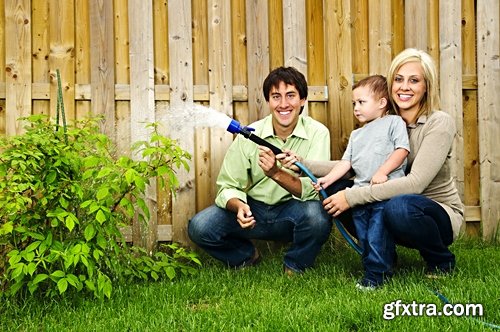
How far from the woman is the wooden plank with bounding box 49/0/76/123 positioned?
64.0 inches

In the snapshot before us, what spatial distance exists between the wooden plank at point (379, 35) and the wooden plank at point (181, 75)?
4.22 feet

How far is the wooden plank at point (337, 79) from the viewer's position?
4.60 meters

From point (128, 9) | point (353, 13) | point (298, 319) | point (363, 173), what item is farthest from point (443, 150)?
point (128, 9)

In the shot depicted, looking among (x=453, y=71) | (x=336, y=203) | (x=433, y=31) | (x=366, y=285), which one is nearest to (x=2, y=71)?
(x=336, y=203)

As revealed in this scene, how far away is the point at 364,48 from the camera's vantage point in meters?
4.68

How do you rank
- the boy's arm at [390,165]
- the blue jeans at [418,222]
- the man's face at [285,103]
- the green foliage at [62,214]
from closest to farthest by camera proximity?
the green foliage at [62,214]
the blue jeans at [418,222]
the boy's arm at [390,165]
the man's face at [285,103]

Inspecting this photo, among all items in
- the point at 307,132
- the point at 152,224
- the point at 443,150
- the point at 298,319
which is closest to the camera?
the point at 298,319

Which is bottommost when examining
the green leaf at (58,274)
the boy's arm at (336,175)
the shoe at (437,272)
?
the shoe at (437,272)

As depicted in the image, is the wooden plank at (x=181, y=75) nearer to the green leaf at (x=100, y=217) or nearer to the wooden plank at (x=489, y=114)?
the green leaf at (x=100, y=217)

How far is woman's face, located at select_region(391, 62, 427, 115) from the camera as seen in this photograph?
357 centimetres

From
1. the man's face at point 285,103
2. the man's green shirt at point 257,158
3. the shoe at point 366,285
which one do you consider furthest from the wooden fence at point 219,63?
the shoe at point 366,285

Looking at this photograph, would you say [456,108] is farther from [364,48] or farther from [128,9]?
[128,9]

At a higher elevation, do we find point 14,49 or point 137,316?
point 14,49

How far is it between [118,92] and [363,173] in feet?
5.92
